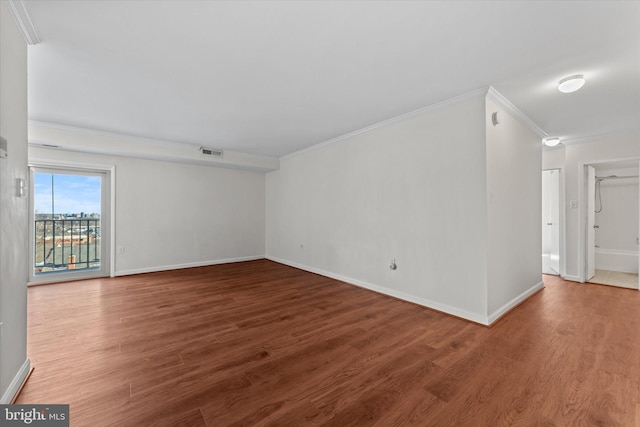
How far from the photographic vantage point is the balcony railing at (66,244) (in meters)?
4.41

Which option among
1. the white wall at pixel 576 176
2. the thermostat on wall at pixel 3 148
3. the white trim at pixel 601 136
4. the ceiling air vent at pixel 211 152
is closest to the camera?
the thermostat on wall at pixel 3 148

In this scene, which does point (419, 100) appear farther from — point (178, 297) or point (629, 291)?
point (629, 291)

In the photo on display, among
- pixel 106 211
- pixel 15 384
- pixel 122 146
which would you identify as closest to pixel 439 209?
pixel 15 384

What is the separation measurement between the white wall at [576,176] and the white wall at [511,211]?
1.19 meters

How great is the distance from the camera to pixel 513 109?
3.24 meters

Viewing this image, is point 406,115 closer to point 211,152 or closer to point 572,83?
point 572,83

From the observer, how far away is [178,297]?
12.1 ft

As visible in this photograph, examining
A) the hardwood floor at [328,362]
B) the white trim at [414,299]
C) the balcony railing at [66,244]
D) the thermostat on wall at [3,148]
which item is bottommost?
the hardwood floor at [328,362]

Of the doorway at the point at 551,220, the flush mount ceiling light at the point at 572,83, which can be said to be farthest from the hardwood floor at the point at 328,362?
the flush mount ceiling light at the point at 572,83

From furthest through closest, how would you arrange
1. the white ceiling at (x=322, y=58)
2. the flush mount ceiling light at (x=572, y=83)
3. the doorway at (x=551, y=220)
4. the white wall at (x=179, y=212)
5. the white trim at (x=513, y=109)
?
the doorway at (x=551, y=220), the white wall at (x=179, y=212), the white trim at (x=513, y=109), the flush mount ceiling light at (x=572, y=83), the white ceiling at (x=322, y=58)

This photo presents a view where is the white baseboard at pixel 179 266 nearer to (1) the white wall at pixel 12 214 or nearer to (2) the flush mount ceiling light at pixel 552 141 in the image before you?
(1) the white wall at pixel 12 214

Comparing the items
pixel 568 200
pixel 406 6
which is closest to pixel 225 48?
pixel 406 6

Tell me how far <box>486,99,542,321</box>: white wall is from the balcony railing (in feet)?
21.2

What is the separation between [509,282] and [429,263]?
3.29 ft
